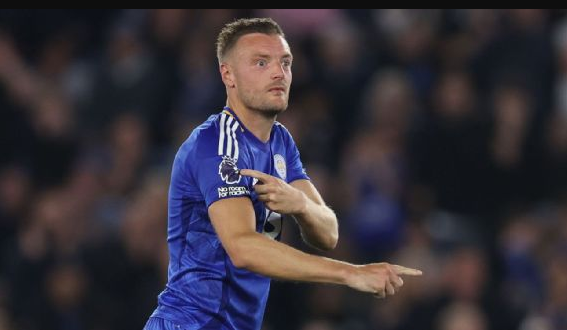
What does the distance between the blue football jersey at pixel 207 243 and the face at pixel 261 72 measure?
126mm

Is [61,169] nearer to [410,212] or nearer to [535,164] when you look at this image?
[410,212]

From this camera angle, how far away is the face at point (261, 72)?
483cm

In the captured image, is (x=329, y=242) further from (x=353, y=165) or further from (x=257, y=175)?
(x=353, y=165)

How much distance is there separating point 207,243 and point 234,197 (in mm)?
371

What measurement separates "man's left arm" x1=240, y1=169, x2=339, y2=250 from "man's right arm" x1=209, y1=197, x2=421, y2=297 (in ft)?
0.41

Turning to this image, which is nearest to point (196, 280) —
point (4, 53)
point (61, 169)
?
point (61, 169)

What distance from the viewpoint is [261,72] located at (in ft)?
15.9

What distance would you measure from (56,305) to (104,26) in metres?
3.72

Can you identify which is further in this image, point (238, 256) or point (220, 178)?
point (220, 178)

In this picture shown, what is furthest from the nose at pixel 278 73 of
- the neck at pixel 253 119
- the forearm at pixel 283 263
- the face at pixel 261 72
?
the forearm at pixel 283 263

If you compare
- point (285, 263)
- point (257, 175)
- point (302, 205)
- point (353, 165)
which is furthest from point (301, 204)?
point (353, 165)

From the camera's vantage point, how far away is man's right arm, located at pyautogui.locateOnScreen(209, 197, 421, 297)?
13.9 ft

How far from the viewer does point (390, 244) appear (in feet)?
29.1

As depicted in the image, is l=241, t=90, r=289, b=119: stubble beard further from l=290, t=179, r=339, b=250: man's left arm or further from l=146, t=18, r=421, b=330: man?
l=290, t=179, r=339, b=250: man's left arm
